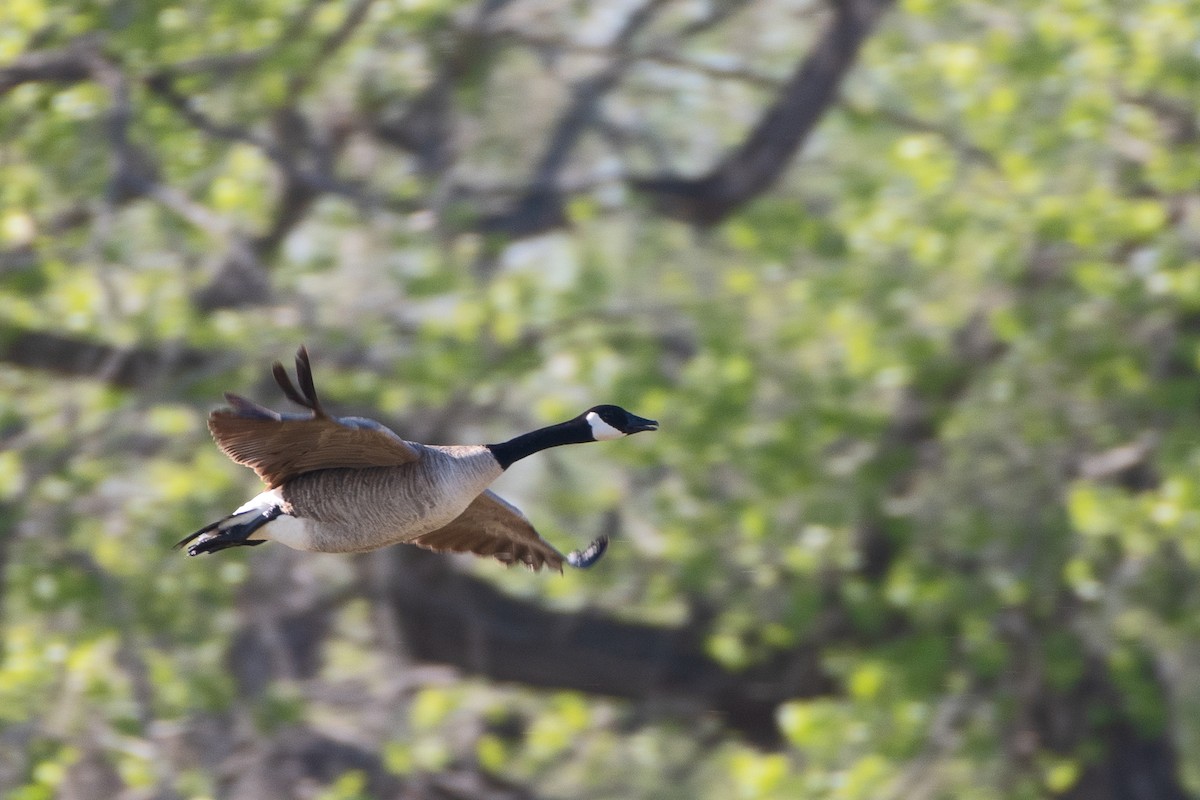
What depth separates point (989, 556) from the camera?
7.23m

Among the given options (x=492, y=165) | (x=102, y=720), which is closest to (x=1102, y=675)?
(x=492, y=165)

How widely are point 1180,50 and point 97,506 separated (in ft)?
17.2

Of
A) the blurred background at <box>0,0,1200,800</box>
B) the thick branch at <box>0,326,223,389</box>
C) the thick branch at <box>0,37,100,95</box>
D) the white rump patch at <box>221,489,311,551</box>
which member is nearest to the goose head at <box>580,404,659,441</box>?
the white rump patch at <box>221,489,311,551</box>

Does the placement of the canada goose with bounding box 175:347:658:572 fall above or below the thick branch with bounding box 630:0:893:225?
below

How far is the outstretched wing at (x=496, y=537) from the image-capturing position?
4.02 meters

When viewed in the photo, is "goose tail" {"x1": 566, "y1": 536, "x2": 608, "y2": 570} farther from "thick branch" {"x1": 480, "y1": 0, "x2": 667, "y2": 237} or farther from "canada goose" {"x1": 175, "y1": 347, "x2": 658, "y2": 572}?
"thick branch" {"x1": 480, "y1": 0, "x2": 667, "y2": 237}

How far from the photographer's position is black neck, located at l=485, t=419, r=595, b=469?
3.55 m

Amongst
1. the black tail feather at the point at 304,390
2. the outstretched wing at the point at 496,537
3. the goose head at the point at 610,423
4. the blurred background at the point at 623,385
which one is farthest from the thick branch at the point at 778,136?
the black tail feather at the point at 304,390

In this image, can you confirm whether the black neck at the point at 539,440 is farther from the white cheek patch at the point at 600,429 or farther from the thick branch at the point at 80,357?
the thick branch at the point at 80,357

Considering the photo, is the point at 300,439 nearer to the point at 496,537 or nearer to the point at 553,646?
the point at 496,537

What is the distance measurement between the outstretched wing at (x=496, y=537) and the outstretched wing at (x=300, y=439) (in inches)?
23.8

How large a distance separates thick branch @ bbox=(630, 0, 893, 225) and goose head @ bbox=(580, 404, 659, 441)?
368 centimetres

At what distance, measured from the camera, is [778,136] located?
7445 millimetres

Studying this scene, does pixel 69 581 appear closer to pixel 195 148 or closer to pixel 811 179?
pixel 195 148
